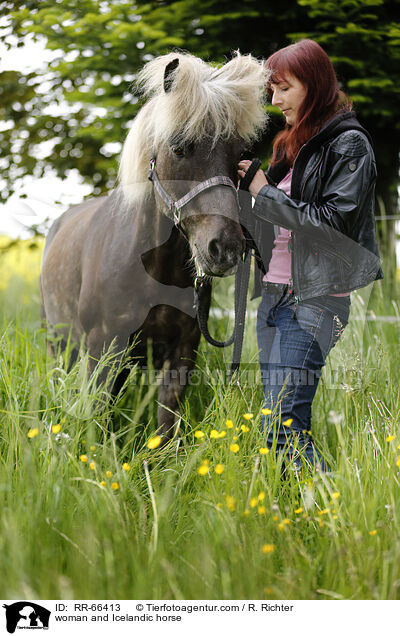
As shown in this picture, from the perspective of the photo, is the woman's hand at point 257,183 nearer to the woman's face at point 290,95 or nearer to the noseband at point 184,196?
the noseband at point 184,196

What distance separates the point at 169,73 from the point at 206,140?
0.36m

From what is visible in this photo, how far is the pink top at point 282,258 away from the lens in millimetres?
2521

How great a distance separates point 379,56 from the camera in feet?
16.8

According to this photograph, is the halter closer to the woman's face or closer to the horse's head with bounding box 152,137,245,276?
the horse's head with bounding box 152,137,245,276

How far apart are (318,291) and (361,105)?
3805 mm

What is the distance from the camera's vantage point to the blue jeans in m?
2.40

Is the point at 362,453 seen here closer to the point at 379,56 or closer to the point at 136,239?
the point at 136,239

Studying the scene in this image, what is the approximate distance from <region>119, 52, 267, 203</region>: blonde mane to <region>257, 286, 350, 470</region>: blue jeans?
79 cm

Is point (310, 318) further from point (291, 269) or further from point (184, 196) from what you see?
point (184, 196)

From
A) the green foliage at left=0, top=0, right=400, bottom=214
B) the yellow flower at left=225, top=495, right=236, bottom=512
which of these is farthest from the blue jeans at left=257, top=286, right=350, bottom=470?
the green foliage at left=0, top=0, right=400, bottom=214

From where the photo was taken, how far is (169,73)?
2420mm
